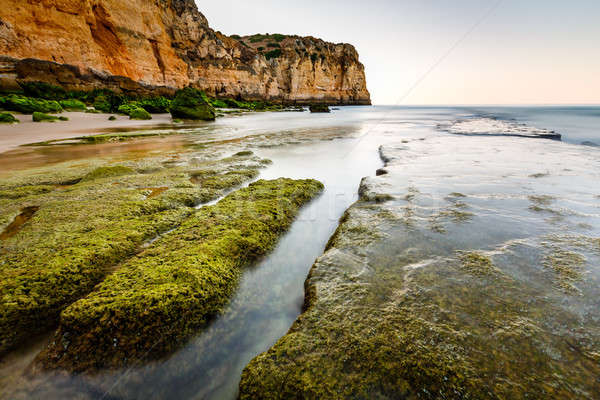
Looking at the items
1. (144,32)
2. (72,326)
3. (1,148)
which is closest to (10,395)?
(72,326)

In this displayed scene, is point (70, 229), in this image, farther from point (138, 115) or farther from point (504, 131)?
point (138, 115)

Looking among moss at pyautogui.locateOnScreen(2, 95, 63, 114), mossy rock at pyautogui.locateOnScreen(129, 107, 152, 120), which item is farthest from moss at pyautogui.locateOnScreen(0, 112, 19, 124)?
mossy rock at pyautogui.locateOnScreen(129, 107, 152, 120)

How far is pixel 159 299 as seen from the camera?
1636mm

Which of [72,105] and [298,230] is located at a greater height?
[72,105]

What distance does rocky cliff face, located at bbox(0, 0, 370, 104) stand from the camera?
21.6 m

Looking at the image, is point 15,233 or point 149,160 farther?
point 149,160

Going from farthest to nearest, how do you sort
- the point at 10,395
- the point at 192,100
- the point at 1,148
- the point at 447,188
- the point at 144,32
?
the point at 144,32 < the point at 192,100 < the point at 1,148 < the point at 447,188 < the point at 10,395

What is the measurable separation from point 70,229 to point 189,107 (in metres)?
18.2

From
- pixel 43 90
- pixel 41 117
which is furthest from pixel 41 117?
pixel 43 90

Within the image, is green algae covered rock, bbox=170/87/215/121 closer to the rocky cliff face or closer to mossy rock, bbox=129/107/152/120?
mossy rock, bbox=129/107/152/120

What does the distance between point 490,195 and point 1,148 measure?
42.2 feet

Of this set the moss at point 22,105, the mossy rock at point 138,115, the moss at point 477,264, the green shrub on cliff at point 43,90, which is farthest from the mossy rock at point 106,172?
the green shrub on cliff at point 43,90

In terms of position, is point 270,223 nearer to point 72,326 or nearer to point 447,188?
point 72,326

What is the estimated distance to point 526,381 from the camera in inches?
46.5
